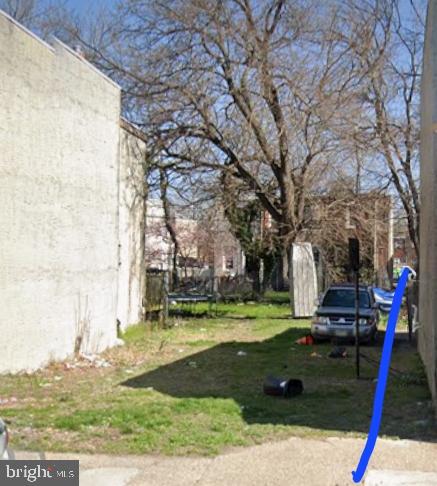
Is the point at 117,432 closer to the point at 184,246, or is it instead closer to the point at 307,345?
the point at 307,345

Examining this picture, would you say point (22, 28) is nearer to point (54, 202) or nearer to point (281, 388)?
point (54, 202)

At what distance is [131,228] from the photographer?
67.9 feet

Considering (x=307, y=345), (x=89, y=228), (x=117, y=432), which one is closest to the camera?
(x=117, y=432)

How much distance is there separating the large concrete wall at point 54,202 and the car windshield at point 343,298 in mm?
6609

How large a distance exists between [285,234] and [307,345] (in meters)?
9.59

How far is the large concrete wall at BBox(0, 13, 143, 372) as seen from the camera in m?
11.7

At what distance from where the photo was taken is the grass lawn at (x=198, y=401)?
7824 millimetres

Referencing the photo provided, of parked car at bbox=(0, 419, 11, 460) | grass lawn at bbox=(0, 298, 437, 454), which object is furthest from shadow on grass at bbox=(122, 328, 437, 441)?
parked car at bbox=(0, 419, 11, 460)

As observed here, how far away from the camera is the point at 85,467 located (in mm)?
6707

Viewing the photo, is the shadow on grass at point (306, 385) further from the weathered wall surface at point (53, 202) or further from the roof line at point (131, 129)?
the roof line at point (131, 129)

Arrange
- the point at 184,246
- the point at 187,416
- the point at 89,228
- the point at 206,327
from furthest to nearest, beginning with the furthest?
the point at 184,246 < the point at 206,327 < the point at 89,228 < the point at 187,416

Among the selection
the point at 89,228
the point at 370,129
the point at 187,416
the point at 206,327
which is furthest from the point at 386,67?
the point at 187,416

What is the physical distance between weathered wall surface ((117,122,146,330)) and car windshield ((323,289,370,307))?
5.75m

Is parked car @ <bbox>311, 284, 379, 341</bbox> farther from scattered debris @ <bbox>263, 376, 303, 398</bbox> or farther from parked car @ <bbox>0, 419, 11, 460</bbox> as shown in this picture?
parked car @ <bbox>0, 419, 11, 460</bbox>
